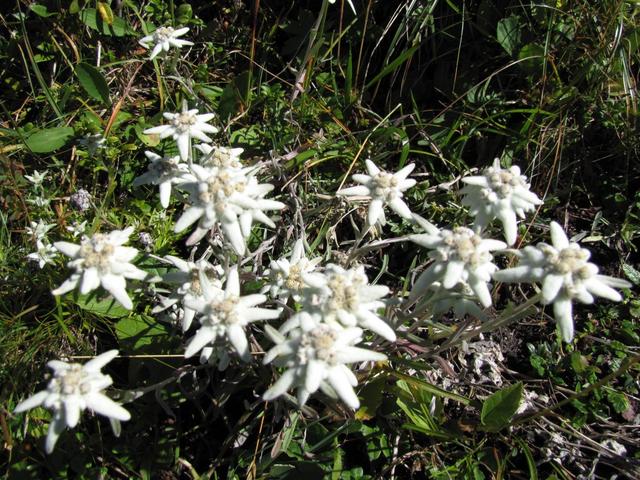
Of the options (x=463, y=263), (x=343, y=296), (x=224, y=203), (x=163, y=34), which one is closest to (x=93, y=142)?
(x=163, y=34)

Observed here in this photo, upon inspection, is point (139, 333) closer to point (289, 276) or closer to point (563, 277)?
point (289, 276)

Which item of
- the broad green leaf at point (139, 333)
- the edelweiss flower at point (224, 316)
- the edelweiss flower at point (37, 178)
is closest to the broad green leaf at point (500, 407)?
the edelweiss flower at point (224, 316)

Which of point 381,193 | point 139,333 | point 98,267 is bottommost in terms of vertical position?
point 139,333

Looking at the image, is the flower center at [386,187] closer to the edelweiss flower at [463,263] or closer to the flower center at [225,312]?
the edelweiss flower at [463,263]

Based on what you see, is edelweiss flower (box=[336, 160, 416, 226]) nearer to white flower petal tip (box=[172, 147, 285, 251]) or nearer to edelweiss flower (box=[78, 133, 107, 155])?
white flower petal tip (box=[172, 147, 285, 251])

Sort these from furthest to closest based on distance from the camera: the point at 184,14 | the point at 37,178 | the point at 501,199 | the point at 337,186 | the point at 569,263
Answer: the point at 184,14 < the point at 337,186 < the point at 37,178 < the point at 501,199 < the point at 569,263
